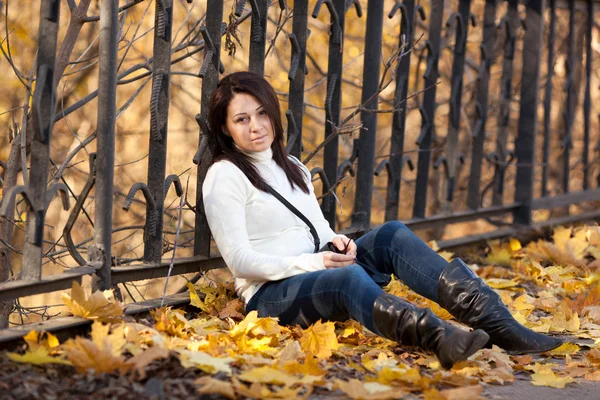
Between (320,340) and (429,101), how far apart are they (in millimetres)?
2286

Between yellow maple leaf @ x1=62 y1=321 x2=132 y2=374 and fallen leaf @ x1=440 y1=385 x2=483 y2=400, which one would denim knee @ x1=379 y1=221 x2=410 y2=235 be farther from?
yellow maple leaf @ x1=62 y1=321 x2=132 y2=374

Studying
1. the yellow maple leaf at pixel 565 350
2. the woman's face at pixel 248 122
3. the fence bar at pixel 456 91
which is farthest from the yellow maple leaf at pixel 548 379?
the fence bar at pixel 456 91

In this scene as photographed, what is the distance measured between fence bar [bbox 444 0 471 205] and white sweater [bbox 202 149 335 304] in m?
1.72

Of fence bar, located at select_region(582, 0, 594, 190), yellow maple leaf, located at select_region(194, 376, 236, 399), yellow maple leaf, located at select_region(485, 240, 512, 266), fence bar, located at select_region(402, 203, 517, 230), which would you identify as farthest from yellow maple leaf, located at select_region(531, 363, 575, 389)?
fence bar, located at select_region(582, 0, 594, 190)

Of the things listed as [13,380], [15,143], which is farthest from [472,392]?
[15,143]

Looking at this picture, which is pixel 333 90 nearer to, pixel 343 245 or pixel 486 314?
pixel 343 245

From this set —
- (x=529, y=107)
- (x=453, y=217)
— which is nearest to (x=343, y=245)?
(x=453, y=217)

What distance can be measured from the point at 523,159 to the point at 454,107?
89 centimetres

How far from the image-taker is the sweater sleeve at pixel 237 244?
3230 mm

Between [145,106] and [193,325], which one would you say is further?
[145,106]

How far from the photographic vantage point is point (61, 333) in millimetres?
2758

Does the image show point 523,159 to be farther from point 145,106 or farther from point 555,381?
point 555,381

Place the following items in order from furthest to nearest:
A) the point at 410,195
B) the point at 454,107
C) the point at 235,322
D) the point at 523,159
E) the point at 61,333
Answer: the point at 410,195 → the point at 523,159 → the point at 454,107 → the point at 235,322 → the point at 61,333

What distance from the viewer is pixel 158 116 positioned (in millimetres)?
3268
